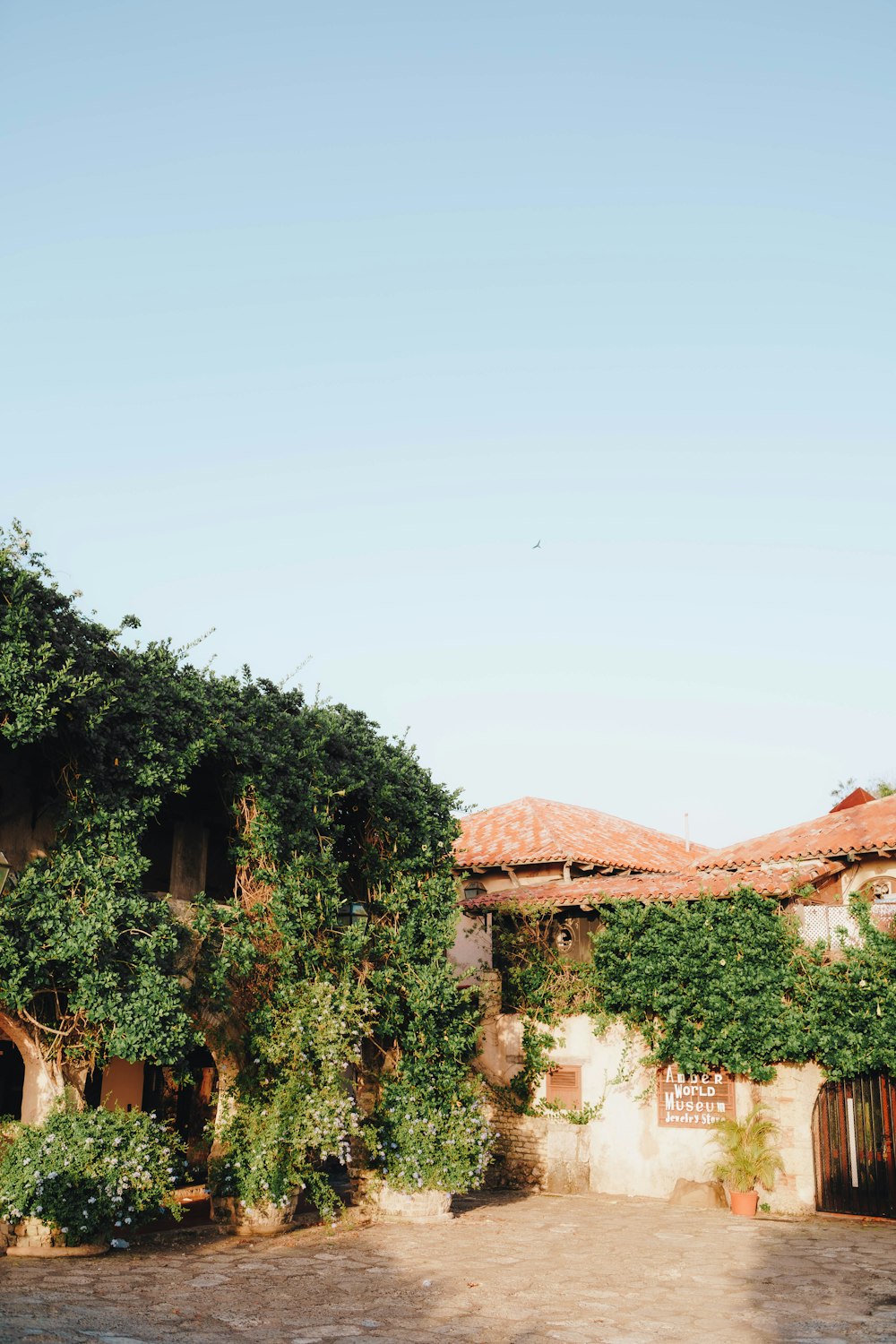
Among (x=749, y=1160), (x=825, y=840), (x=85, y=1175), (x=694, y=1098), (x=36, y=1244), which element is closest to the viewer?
(x=85, y=1175)

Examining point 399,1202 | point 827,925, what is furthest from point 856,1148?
point 399,1202

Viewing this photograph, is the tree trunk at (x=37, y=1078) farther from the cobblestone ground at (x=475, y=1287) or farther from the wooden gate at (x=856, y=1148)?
the wooden gate at (x=856, y=1148)

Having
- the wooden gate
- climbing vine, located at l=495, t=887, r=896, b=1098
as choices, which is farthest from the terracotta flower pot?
climbing vine, located at l=495, t=887, r=896, b=1098

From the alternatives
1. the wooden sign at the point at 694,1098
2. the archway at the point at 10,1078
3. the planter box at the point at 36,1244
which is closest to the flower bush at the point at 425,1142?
the wooden sign at the point at 694,1098

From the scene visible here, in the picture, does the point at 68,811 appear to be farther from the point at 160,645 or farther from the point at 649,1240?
the point at 649,1240

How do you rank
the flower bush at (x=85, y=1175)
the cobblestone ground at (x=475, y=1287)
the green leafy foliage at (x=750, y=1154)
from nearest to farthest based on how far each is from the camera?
the cobblestone ground at (x=475, y=1287)
the flower bush at (x=85, y=1175)
the green leafy foliage at (x=750, y=1154)

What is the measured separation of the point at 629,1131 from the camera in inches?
747

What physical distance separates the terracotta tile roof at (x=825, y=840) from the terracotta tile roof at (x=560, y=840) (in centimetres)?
218

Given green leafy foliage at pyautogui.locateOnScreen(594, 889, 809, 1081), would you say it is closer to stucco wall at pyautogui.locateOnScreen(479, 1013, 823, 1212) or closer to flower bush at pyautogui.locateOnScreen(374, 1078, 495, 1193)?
stucco wall at pyautogui.locateOnScreen(479, 1013, 823, 1212)

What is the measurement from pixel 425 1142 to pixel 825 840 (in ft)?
29.2

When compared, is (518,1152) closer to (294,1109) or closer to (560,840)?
(560,840)

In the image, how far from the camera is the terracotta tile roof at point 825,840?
18.6 meters

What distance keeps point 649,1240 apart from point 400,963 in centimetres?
492

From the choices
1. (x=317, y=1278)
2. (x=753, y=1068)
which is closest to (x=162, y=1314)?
(x=317, y=1278)
